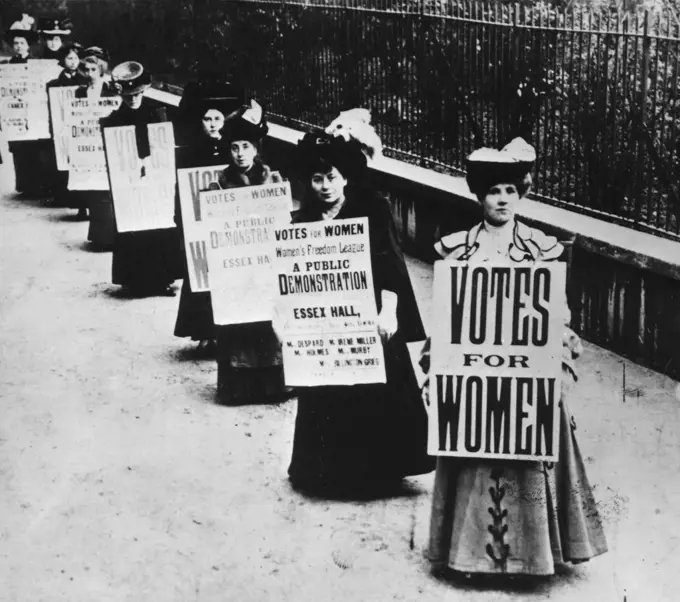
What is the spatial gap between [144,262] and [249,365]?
3603mm

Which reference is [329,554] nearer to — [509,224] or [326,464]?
[326,464]

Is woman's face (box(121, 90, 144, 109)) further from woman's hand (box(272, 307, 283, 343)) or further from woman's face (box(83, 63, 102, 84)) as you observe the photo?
woman's hand (box(272, 307, 283, 343))

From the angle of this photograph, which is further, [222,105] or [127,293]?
[127,293]

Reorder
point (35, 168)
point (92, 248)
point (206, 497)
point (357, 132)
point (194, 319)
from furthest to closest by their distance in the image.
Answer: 1. point (35, 168)
2. point (92, 248)
3. point (194, 319)
4. point (206, 497)
5. point (357, 132)

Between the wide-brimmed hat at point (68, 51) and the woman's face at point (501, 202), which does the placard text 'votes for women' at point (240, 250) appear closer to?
the woman's face at point (501, 202)

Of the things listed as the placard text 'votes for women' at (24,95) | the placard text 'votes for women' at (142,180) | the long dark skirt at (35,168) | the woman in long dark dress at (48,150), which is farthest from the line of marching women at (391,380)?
the long dark skirt at (35,168)

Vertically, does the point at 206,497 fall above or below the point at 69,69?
below

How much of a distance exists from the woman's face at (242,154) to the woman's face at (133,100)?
340 cm

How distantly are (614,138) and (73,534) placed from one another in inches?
211

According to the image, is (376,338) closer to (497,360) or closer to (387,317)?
(387,317)

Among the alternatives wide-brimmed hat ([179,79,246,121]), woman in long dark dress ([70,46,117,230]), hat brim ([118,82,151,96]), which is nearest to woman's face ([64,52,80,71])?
woman in long dark dress ([70,46,117,230])

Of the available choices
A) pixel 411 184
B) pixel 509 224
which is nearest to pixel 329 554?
pixel 509 224

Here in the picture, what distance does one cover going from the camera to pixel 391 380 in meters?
6.66

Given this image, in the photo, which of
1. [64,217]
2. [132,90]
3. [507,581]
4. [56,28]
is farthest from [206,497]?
[56,28]
